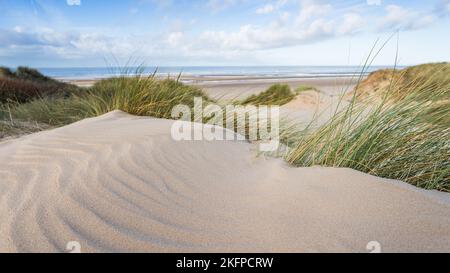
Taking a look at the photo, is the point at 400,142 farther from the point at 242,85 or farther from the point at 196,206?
the point at 242,85

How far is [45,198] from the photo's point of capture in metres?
1.70

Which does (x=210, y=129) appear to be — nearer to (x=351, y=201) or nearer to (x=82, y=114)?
(x=351, y=201)

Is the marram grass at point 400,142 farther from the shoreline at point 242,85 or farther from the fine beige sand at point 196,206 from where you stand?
the shoreline at point 242,85

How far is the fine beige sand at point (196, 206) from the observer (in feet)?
4.59

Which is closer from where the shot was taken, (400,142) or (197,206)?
(197,206)

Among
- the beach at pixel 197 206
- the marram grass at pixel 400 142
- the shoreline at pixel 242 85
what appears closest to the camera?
the beach at pixel 197 206

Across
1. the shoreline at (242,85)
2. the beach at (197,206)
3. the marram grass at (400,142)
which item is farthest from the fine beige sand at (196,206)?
the shoreline at (242,85)

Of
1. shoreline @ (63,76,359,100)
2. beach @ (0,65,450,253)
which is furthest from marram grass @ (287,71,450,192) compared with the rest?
shoreline @ (63,76,359,100)

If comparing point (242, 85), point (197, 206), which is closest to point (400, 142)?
point (197, 206)

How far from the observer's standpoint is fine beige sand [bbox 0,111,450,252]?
140 cm

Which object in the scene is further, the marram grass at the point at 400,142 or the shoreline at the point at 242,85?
the shoreline at the point at 242,85

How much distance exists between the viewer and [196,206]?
172 centimetres
